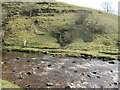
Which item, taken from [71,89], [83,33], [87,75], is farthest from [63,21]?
[71,89]

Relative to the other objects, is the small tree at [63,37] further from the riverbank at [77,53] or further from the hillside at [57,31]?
the riverbank at [77,53]

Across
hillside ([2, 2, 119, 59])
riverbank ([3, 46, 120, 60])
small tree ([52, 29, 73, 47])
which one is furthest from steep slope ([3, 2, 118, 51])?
riverbank ([3, 46, 120, 60])

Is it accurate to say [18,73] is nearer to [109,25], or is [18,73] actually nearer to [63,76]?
[63,76]

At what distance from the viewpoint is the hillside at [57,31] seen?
199 feet

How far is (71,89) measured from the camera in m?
21.9

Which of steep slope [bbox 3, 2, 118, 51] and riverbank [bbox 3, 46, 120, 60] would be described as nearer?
riverbank [bbox 3, 46, 120, 60]

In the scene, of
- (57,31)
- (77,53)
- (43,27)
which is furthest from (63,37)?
(77,53)

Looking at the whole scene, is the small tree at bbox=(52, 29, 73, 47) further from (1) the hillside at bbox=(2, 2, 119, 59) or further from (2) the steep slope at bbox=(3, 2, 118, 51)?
(2) the steep slope at bbox=(3, 2, 118, 51)

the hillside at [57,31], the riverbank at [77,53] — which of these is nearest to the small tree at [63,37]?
the hillside at [57,31]

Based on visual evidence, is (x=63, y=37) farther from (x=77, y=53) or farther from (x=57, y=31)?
(x=77, y=53)

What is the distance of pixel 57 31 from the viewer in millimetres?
71188

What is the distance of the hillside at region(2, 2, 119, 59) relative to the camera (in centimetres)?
6078

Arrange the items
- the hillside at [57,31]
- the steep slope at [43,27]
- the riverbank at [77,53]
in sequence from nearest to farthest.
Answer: the riverbank at [77,53] < the hillside at [57,31] < the steep slope at [43,27]

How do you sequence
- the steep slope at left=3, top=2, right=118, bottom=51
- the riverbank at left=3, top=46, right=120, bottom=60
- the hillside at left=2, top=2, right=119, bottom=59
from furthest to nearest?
the steep slope at left=3, top=2, right=118, bottom=51
the hillside at left=2, top=2, right=119, bottom=59
the riverbank at left=3, top=46, right=120, bottom=60
